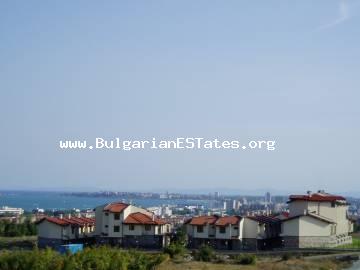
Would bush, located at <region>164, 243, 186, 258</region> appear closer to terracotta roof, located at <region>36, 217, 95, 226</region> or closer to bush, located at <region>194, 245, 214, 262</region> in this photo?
bush, located at <region>194, 245, 214, 262</region>

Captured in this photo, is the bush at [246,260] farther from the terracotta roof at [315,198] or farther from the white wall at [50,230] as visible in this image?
the white wall at [50,230]

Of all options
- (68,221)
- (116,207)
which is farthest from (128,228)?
(68,221)

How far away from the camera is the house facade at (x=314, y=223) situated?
3531 cm

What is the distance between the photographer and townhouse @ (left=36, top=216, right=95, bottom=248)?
3666 centimetres

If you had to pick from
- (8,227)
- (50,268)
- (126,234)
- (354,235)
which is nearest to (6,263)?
(50,268)

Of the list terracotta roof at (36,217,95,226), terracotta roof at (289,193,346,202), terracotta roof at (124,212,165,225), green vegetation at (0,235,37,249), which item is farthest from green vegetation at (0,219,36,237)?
terracotta roof at (289,193,346,202)

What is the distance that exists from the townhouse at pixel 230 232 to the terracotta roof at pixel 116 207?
3.85 metres

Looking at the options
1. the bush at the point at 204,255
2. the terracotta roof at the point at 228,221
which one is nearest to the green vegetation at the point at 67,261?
the bush at the point at 204,255

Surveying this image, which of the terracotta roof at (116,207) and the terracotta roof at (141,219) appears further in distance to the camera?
the terracotta roof at (116,207)

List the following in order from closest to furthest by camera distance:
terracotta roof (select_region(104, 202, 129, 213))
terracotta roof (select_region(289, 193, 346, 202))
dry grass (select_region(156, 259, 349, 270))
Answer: dry grass (select_region(156, 259, 349, 270)) → terracotta roof (select_region(104, 202, 129, 213)) → terracotta roof (select_region(289, 193, 346, 202))

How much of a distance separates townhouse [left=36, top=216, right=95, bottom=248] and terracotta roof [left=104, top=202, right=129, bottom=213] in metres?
2.02

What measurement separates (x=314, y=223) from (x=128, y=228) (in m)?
10.2

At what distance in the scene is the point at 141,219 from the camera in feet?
120

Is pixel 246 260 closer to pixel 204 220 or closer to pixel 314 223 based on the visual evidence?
pixel 314 223
